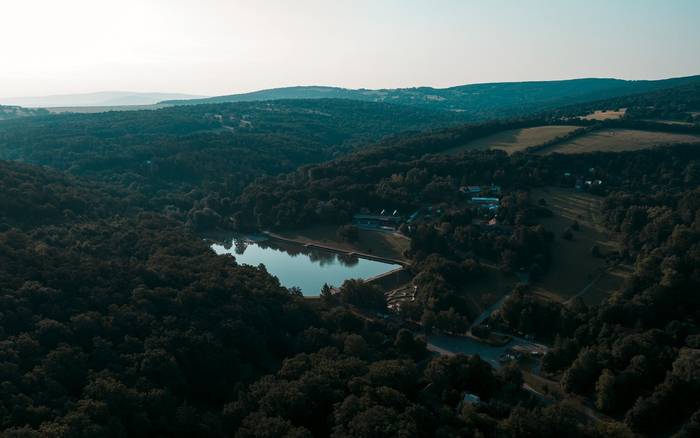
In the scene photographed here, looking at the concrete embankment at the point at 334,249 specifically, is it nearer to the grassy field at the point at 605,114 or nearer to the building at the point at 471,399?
the building at the point at 471,399

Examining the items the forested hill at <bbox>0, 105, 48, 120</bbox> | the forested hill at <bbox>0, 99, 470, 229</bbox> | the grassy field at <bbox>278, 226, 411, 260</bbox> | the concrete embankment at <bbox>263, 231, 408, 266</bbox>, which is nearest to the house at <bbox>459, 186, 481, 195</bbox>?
the grassy field at <bbox>278, 226, 411, 260</bbox>

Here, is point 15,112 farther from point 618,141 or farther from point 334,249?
point 618,141

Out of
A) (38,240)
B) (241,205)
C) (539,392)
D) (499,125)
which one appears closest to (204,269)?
(38,240)

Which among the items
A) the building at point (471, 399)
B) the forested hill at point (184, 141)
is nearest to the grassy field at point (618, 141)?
the forested hill at point (184, 141)

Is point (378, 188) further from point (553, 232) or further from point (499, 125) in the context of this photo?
point (499, 125)

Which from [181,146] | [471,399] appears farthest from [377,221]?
[181,146]
